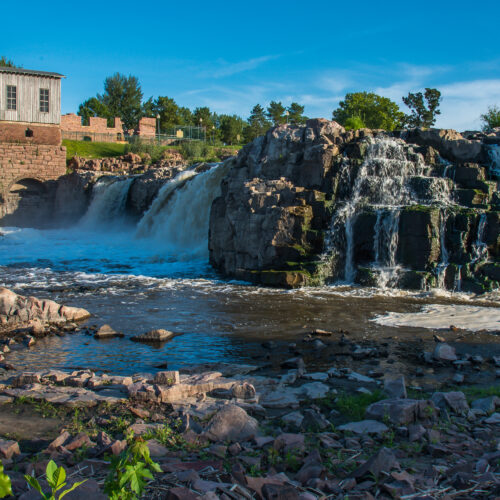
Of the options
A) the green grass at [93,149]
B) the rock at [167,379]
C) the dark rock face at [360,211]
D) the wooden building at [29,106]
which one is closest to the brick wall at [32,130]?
the wooden building at [29,106]

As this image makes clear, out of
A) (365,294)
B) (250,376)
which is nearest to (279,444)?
(250,376)

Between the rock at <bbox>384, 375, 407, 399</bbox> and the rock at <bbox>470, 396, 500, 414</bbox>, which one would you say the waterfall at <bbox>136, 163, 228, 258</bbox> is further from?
the rock at <bbox>470, 396, 500, 414</bbox>

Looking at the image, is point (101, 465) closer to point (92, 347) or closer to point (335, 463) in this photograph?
point (335, 463)

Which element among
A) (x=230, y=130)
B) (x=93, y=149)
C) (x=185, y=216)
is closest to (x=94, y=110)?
(x=230, y=130)

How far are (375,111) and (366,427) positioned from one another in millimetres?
42312

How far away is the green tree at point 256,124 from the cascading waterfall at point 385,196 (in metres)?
45.1

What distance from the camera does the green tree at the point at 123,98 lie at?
7269cm

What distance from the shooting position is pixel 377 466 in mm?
3510

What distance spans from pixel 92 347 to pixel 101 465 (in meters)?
5.07

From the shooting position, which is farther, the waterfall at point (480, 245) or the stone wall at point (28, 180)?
the stone wall at point (28, 180)

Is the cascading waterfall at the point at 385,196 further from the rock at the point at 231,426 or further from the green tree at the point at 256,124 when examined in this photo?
the green tree at the point at 256,124

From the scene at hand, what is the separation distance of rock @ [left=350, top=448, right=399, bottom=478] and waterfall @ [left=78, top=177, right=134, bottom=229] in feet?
89.8

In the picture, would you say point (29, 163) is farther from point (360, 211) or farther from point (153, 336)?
point (153, 336)

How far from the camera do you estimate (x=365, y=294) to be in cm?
1374
